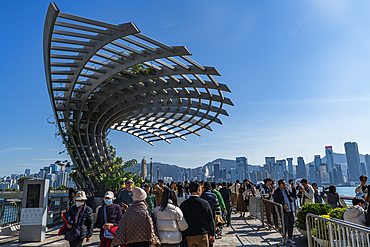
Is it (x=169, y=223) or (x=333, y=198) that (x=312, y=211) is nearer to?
(x=333, y=198)

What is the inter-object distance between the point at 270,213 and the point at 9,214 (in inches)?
379

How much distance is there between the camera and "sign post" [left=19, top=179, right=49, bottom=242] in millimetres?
7820

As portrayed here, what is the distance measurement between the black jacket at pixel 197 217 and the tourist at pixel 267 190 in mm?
6369

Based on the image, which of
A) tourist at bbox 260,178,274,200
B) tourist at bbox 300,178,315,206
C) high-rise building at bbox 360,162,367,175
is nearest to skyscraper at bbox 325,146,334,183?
high-rise building at bbox 360,162,367,175

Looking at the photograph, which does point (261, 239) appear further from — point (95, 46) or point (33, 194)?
point (95, 46)

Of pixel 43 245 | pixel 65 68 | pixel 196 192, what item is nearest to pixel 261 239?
pixel 196 192

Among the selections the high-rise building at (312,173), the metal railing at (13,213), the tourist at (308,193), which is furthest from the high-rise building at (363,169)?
the metal railing at (13,213)

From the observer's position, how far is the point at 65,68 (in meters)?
11.4

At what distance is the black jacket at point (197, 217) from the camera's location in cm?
392

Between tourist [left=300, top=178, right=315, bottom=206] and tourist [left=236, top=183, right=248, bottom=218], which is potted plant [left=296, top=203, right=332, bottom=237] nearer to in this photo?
tourist [left=300, top=178, right=315, bottom=206]

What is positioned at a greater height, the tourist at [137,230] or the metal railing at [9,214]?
the tourist at [137,230]

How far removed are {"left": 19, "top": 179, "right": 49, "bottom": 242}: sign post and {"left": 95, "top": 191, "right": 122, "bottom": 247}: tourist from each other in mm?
4698

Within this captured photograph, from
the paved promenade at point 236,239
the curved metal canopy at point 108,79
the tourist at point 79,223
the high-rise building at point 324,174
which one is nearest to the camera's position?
the tourist at point 79,223

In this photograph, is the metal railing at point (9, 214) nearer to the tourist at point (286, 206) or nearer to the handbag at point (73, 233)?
the handbag at point (73, 233)
